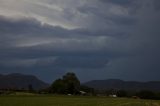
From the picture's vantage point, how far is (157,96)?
19088 centimetres

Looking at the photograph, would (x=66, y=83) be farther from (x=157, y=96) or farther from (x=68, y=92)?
(x=157, y=96)

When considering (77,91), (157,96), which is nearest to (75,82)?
(77,91)

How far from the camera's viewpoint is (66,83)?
7864 inches

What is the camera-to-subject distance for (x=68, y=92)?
644ft

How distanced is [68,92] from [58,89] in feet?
18.7

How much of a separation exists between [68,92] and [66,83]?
5602 millimetres

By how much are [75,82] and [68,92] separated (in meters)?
6.33

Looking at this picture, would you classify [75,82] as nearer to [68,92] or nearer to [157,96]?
[68,92]

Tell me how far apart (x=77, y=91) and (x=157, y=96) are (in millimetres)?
39448

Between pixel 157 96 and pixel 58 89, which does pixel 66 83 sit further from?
pixel 157 96

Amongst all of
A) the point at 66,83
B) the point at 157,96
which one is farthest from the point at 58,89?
the point at 157,96

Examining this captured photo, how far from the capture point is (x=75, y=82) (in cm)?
19838

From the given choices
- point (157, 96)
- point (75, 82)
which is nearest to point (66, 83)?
point (75, 82)

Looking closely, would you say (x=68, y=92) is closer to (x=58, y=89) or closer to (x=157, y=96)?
(x=58, y=89)
